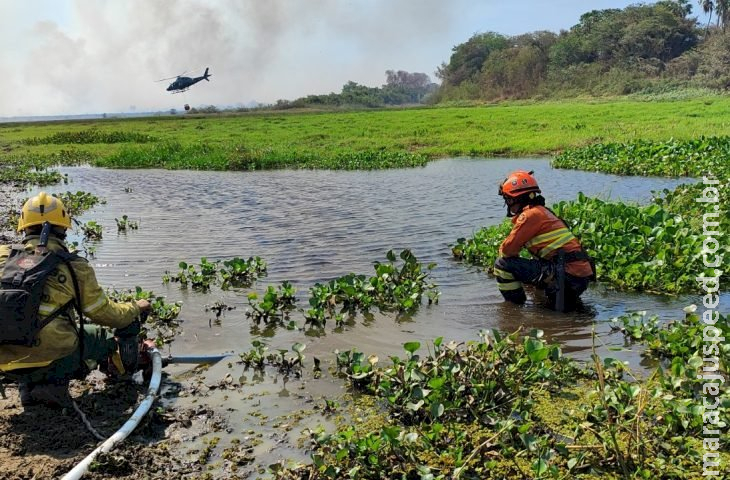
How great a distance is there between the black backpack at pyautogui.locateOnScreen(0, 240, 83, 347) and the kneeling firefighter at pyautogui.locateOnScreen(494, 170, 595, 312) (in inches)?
195

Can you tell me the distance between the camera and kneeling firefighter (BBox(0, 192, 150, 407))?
444 centimetres

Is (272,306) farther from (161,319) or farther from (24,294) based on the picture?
(24,294)

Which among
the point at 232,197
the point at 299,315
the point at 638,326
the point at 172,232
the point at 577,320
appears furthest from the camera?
the point at 232,197

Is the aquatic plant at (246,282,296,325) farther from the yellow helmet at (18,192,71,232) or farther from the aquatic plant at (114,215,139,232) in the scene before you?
the aquatic plant at (114,215,139,232)

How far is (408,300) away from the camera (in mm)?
7254

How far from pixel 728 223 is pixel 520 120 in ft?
92.1

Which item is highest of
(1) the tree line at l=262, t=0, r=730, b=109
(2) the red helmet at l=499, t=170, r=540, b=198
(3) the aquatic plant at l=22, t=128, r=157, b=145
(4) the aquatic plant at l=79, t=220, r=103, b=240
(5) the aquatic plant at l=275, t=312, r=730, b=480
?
(1) the tree line at l=262, t=0, r=730, b=109

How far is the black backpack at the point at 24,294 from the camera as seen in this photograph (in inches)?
172

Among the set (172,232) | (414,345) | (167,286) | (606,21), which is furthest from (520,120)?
(606,21)

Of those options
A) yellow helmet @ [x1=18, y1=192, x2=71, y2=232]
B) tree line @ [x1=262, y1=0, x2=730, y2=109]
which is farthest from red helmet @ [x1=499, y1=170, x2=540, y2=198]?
tree line @ [x1=262, y1=0, x2=730, y2=109]

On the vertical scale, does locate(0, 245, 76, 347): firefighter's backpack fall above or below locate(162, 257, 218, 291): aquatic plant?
above

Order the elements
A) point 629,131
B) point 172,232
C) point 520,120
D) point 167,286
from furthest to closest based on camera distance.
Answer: point 520,120 → point 629,131 → point 172,232 → point 167,286

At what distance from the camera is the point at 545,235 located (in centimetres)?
717

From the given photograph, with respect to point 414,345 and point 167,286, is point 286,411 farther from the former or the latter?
point 167,286
